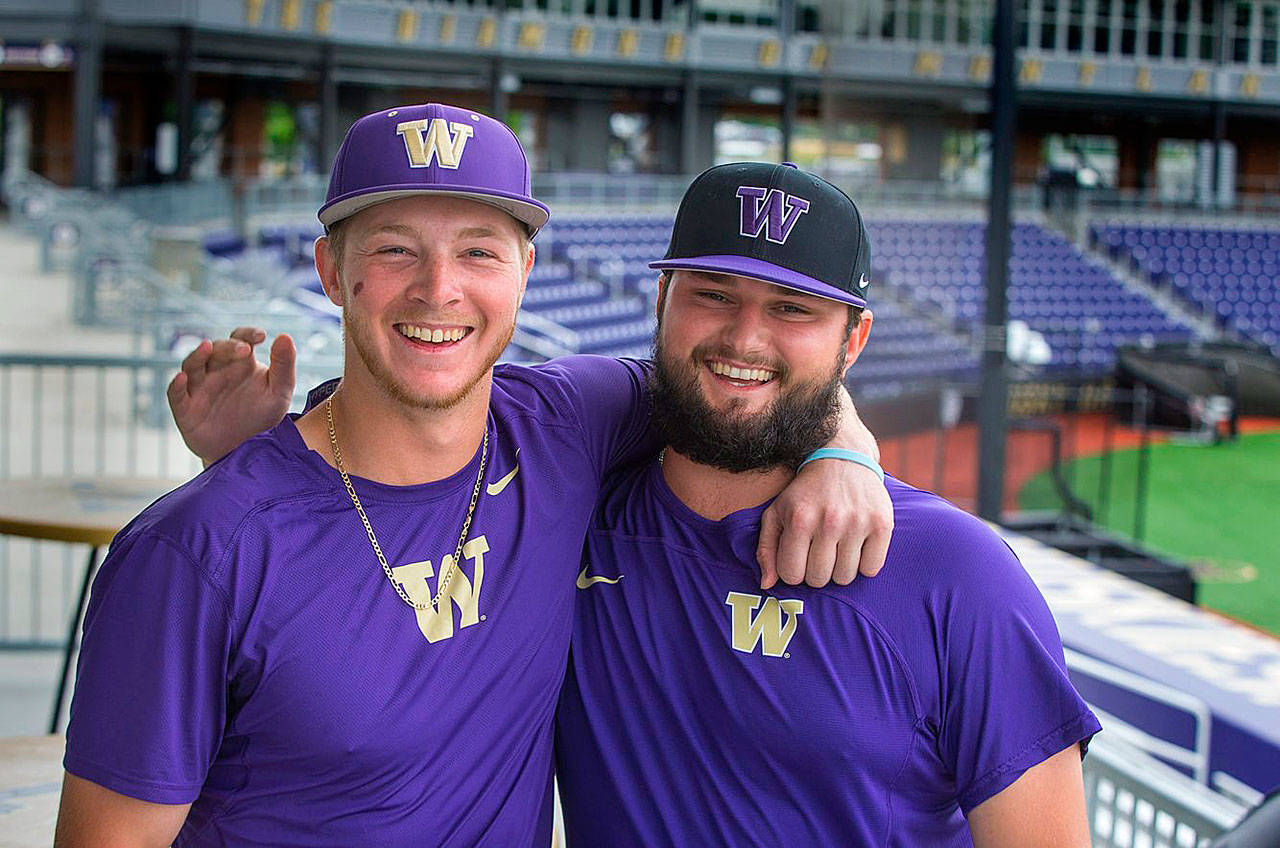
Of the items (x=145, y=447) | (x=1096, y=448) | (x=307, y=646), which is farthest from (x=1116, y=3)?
(x=307, y=646)

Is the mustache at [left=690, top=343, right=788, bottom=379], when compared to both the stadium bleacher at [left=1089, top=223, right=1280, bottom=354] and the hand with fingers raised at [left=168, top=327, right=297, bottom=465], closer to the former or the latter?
the hand with fingers raised at [left=168, top=327, right=297, bottom=465]

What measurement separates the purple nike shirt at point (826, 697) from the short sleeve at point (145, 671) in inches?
21.1

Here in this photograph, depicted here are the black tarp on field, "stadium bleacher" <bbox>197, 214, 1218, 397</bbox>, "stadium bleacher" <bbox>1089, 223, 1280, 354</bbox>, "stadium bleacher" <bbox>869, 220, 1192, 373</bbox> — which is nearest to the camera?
"stadium bleacher" <bbox>197, 214, 1218, 397</bbox>

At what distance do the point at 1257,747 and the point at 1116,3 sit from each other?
87.4 ft

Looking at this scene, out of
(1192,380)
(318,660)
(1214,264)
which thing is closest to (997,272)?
(318,660)

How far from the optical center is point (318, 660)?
1.40m

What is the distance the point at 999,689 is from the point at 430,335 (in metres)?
0.77

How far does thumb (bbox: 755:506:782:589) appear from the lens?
1582mm

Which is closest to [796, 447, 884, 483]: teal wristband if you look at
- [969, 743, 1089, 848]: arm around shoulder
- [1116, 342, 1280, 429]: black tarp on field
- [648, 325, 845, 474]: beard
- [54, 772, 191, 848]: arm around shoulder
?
[648, 325, 845, 474]: beard

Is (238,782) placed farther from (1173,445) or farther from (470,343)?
(1173,445)

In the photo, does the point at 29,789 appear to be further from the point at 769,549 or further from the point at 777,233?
the point at 777,233

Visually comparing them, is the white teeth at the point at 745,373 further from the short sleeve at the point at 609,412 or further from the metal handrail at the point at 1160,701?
the metal handrail at the point at 1160,701

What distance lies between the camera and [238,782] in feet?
4.69

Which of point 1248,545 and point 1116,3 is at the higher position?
point 1116,3
